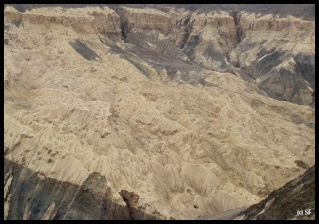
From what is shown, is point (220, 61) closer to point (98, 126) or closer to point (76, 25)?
point (76, 25)

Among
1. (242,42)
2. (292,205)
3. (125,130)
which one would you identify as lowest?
(125,130)

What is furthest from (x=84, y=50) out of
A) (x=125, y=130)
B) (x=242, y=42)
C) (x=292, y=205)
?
(x=242, y=42)

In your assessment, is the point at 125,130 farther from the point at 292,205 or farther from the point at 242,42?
the point at 242,42

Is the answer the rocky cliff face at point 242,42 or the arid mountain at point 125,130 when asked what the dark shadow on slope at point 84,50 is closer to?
the arid mountain at point 125,130

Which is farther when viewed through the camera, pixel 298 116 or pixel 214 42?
pixel 214 42

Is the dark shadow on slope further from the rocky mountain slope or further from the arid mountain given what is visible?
the rocky mountain slope

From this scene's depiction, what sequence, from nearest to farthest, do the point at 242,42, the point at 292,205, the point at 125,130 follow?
the point at 292,205 < the point at 125,130 < the point at 242,42

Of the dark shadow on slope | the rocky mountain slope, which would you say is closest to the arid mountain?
the dark shadow on slope

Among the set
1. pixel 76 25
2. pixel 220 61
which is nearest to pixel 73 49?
pixel 76 25
